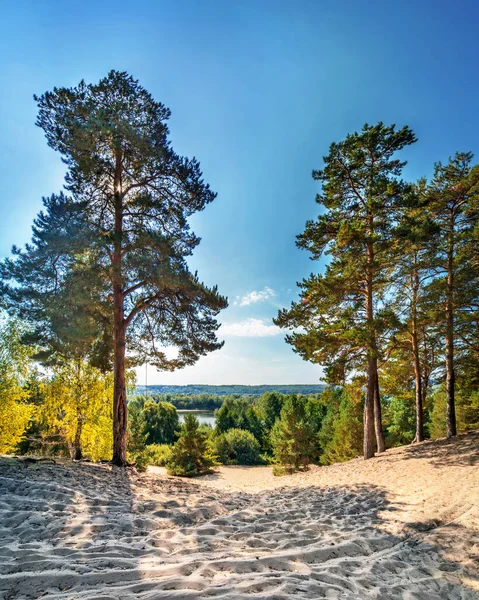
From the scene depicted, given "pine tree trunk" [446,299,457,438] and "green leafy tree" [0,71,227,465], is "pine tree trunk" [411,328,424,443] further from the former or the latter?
"green leafy tree" [0,71,227,465]

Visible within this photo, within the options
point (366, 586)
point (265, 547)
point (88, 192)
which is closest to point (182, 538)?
point (265, 547)

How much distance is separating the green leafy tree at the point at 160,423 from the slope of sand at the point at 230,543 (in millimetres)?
52045

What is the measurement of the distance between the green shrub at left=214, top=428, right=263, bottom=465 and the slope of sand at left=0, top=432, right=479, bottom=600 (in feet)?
117

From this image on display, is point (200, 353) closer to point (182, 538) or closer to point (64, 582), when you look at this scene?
point (182, 538)

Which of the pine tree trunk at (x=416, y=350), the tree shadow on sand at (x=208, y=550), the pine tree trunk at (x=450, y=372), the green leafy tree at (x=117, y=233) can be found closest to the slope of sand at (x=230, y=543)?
the tree shadow on sand at (x=208, y=550)

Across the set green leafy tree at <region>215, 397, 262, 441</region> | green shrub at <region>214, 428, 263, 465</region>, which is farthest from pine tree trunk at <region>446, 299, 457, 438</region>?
green leafy tree at <region>215, 397, 262, 441</region>

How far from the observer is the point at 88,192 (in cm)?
971

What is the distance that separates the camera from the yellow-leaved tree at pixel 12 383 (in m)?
15.1

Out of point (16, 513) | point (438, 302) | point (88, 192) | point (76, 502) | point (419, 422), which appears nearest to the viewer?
point (16, 513)

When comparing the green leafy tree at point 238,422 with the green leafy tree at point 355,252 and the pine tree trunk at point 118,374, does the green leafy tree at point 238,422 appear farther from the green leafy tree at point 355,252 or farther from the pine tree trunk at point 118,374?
the pine tree trunk at point 118,374

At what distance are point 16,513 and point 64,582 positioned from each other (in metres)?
2.28

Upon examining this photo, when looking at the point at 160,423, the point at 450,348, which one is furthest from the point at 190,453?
the point at 160,423

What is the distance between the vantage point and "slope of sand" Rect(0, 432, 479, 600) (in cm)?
245

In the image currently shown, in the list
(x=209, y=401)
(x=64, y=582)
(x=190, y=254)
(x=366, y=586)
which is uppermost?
(x=190, y=254)
